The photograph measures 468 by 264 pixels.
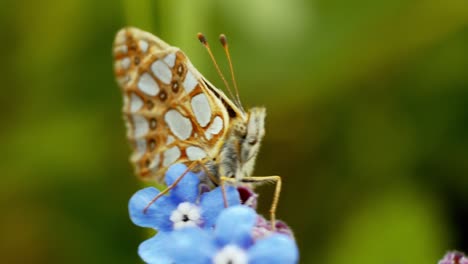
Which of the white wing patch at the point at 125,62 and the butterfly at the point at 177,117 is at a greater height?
the white wing patch at the point at 125,62

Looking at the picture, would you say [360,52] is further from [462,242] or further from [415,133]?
[462,242]

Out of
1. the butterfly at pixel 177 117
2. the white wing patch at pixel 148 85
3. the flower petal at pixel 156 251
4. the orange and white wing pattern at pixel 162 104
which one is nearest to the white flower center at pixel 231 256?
the flower petal at pixel 156 251

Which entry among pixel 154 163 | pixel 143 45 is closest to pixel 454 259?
pixel 154 163

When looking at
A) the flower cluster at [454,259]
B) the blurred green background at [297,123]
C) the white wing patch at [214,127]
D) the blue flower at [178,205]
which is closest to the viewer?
the flower cluster at [454,259]

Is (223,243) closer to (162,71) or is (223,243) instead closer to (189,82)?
(189,82)

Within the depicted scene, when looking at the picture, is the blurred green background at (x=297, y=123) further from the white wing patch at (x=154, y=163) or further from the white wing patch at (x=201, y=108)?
the white wing patch at (x=201, y=108)

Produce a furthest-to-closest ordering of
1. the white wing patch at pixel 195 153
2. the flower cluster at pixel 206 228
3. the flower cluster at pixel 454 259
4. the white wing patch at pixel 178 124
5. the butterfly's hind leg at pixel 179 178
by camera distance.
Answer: the white wing patch at pixel 178 124 → the white wing patch at pixel 195 153 → the butterfly's hind leg at pixel 179 178 → the flower cluster at pixel 454 259 → the flower cluster at pixel 206 228

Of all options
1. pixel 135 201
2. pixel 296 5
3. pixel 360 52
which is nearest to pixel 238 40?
pixel 296 5

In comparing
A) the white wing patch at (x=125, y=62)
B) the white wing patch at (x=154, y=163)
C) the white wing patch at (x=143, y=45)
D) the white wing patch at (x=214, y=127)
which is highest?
the white wing patch at (x=143, y=45)
